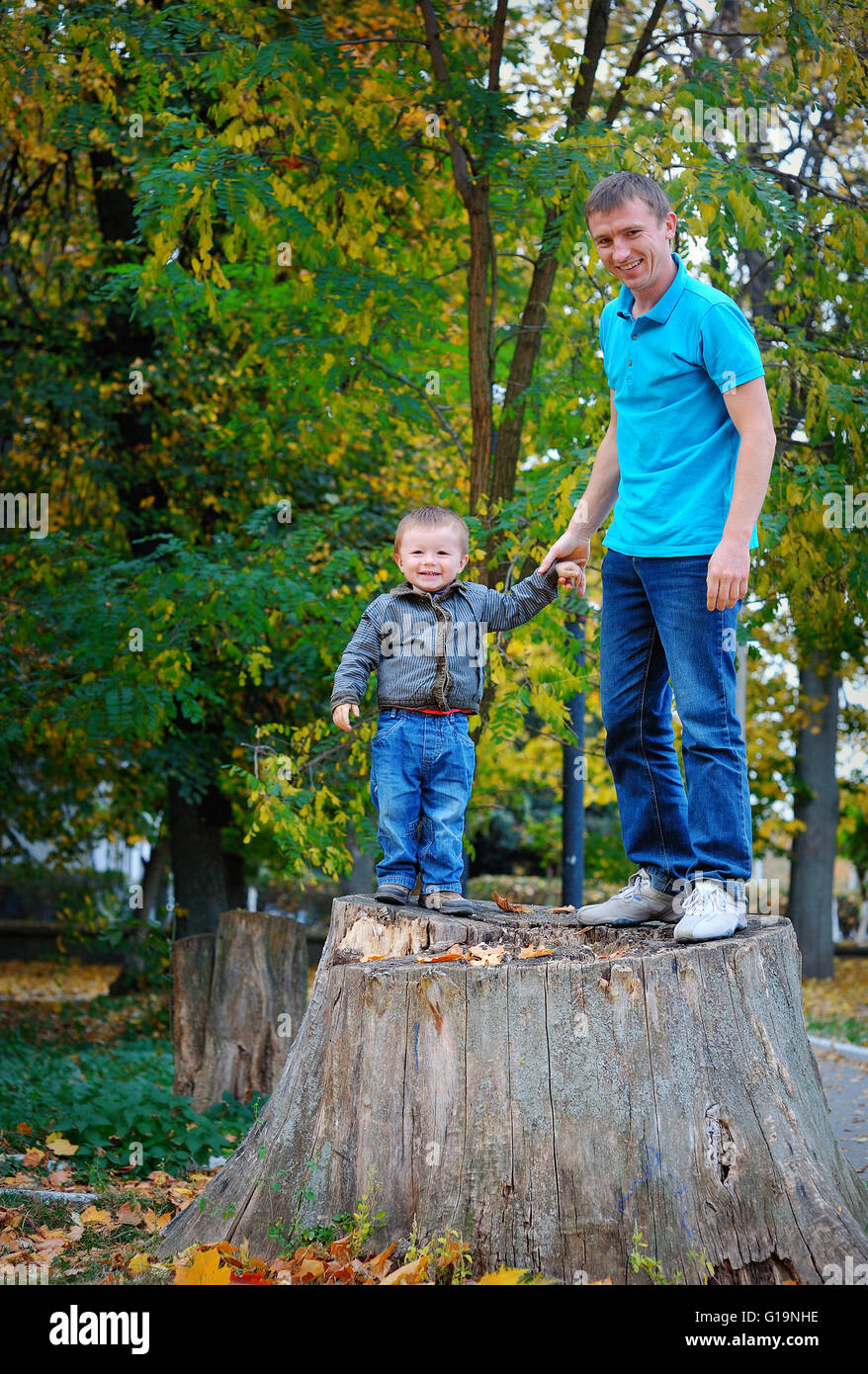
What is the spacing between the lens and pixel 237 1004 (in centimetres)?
740

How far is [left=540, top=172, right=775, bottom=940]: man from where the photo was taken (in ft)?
11.1

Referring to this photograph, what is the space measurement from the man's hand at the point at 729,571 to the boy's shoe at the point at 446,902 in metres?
1.36

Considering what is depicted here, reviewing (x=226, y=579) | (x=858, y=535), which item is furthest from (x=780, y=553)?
(x=226, y=579)

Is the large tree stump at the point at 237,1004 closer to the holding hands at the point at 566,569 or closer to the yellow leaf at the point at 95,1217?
the yellow leaf at the point at 95,1217

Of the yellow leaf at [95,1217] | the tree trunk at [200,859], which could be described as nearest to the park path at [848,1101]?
the yellow leaf at [95,1217]

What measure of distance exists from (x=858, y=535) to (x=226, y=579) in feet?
11.1

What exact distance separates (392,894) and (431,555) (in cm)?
117

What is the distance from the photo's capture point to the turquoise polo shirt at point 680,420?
3.49 m

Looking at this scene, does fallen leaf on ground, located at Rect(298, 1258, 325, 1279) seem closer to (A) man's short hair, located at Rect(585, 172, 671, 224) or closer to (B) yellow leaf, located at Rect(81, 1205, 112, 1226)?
(B) yellow leaf, located at Rect(81, 1205, 112, 1226)

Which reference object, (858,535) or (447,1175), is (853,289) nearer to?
(858,535)

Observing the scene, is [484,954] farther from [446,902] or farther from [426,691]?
Result: [426,691]

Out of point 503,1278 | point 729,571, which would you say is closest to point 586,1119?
point 503,1278

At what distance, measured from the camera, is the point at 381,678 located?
421 centimetres

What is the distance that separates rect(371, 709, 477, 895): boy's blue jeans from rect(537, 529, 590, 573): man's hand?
63 cm
